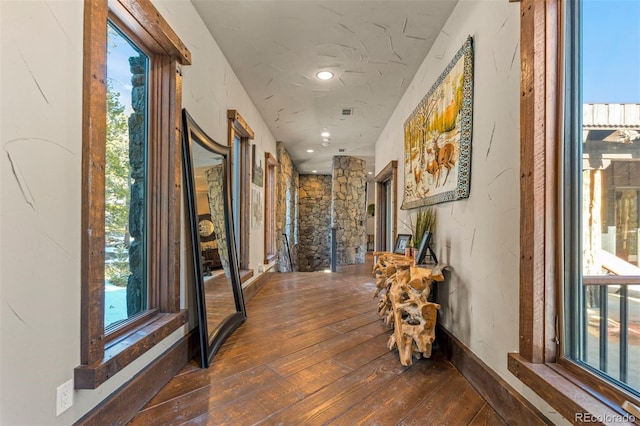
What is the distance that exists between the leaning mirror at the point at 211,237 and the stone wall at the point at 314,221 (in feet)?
22.3

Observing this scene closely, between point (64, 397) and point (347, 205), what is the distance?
6632 millimetres

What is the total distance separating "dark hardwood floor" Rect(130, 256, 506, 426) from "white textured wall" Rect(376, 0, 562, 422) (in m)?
0.34

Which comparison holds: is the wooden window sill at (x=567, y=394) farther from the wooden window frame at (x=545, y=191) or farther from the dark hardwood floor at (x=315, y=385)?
the dark hardwood floor at (x=315, y=385)

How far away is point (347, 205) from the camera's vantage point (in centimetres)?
744

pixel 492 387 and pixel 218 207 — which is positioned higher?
pixel 218 207

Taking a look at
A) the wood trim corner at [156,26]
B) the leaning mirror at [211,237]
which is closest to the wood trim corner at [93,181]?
the wood trim corner at [156,26]

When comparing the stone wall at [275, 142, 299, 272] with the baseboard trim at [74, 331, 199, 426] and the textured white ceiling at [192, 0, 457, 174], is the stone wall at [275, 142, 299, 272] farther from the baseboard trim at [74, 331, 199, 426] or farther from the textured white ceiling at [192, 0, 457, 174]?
the baseboard trim at [74, 331, 199, 426]

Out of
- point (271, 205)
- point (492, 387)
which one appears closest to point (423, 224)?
point (492, 387)

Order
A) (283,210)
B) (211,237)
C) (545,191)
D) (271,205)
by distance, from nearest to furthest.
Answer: (545,191), (211,237), (271,205), (283,210)

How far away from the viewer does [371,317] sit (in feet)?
10.0

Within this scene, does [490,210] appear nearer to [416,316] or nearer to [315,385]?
[416,316]

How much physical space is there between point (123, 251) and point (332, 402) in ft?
4.68

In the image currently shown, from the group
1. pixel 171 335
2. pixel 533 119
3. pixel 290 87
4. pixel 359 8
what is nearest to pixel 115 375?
pixel 171 335

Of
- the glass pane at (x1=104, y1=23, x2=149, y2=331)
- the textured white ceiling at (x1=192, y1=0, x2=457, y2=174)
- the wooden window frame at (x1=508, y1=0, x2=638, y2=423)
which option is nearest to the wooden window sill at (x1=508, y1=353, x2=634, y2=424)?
the wooden window frame at (x1=508, y1=0, x2=638, y2=423)
